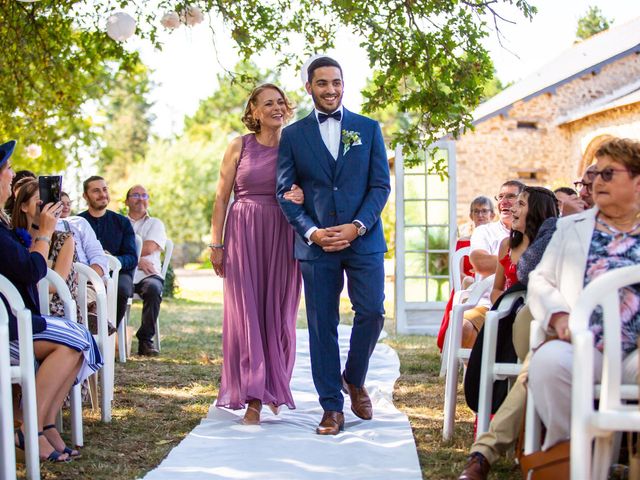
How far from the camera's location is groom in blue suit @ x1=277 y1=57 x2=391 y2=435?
5.87m

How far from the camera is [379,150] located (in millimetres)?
5984

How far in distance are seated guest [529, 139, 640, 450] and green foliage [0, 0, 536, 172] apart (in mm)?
3932

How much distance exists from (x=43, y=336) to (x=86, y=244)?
256cm

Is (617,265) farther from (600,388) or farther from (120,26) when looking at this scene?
(120,26)

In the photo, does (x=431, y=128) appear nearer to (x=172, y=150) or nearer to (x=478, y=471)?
(x=478, y=471)

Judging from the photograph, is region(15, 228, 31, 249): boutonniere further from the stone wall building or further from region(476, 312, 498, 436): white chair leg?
the stone wall building

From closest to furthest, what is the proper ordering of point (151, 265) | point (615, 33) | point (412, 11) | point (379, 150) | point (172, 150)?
point (379, 150) → point (412, 11) → point (151, 265) → point (615, 33) → point (172, 150)


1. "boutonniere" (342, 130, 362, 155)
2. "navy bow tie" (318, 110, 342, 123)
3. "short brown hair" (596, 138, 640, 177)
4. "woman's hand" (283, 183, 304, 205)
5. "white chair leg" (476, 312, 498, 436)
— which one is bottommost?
"white chair leg" (476, 312, 498, 436)

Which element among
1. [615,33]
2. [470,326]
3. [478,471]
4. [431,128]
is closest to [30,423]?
[478,471]

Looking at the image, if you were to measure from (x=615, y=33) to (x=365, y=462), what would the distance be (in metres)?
25.2

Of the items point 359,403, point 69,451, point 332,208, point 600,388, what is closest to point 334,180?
point 332,208

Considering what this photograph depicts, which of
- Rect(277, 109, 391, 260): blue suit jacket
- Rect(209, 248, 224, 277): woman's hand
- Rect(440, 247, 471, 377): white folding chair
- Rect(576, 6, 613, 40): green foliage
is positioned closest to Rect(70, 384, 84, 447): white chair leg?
Rect(209, 248, 224, 277): woman's hand

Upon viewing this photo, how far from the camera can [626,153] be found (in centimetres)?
412

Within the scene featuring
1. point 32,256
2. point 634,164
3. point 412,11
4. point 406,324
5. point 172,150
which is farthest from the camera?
point 172,150
